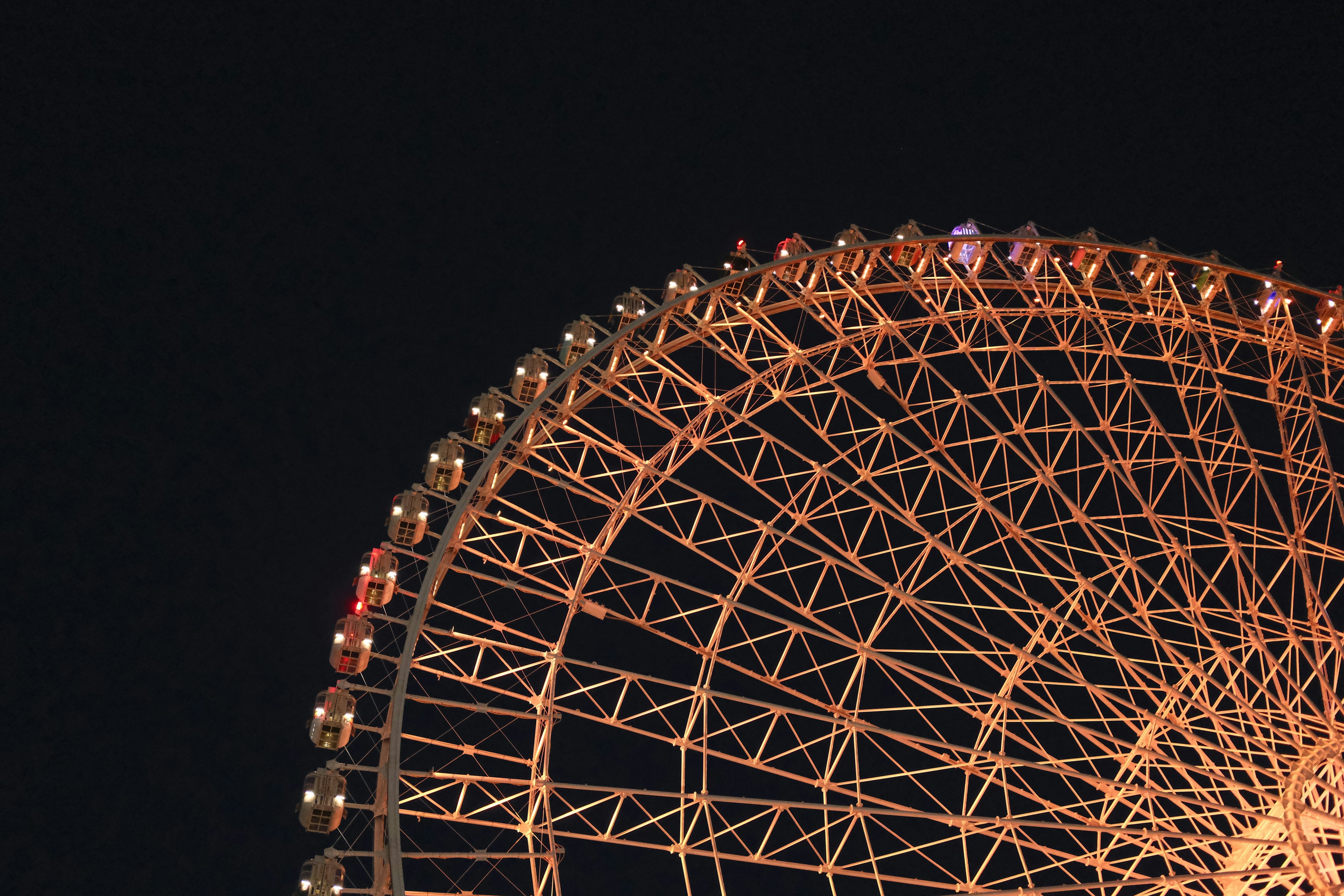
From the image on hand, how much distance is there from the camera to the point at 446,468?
2730 cm

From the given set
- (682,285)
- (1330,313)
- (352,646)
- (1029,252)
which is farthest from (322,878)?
(1330,313)

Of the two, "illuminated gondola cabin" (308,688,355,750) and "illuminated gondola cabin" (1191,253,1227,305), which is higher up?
"illuminated gondola cabin" (1191,253,1227,305)

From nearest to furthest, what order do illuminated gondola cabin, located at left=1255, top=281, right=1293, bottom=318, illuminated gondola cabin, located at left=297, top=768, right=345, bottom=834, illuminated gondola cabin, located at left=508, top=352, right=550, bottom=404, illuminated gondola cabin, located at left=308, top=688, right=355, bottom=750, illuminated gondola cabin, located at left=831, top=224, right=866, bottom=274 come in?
illuminated gondola cabin, located at left=297, top=768, right=345, bottom=834
illuminated gondola cabin, located at left=308, top=688, right=355, bottom=750
illuminated gondola cabin, located at left=508, top=352, right=550, bottom=404
illuminated gondola cabin, located at left=831, top=224, right=866, bottom=274
illuminated gondola cabin, located at left=1255, top=281, right=1293, bottom=318

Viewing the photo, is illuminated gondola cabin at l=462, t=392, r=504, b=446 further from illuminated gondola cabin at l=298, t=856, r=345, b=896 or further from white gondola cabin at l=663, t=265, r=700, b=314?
illuminated gondola cabin at l=298, t=856, r=345, b=896

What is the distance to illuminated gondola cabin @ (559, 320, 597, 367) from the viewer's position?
93.6ft

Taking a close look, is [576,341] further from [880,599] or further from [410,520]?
[880,599]

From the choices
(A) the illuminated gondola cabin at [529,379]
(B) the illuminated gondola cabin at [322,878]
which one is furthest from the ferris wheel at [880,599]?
(B) the illuminated gondola cabin at [322,878]

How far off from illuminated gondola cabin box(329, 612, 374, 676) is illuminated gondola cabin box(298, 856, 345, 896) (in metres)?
4.06

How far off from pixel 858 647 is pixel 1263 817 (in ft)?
25.5

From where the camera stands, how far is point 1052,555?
21.8m

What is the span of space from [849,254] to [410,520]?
13.6 meters

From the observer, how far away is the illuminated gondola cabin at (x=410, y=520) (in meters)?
26.7

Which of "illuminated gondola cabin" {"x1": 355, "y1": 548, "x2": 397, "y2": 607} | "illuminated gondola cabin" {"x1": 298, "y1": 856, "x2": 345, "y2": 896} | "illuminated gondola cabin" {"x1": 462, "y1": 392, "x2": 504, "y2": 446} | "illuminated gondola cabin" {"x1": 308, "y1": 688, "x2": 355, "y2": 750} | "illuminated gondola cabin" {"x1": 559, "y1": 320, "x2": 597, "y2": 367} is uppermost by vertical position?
"illuminated gondola cabin" {"x1": 559, "y1": 320, "x2": 597, "y2": 367}

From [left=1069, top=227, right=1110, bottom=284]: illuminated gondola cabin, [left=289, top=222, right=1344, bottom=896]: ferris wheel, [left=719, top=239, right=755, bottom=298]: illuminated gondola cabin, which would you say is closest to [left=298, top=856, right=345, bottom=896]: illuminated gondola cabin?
[left=289, top=222, right=1344, bottom=896]: ferris wheel
